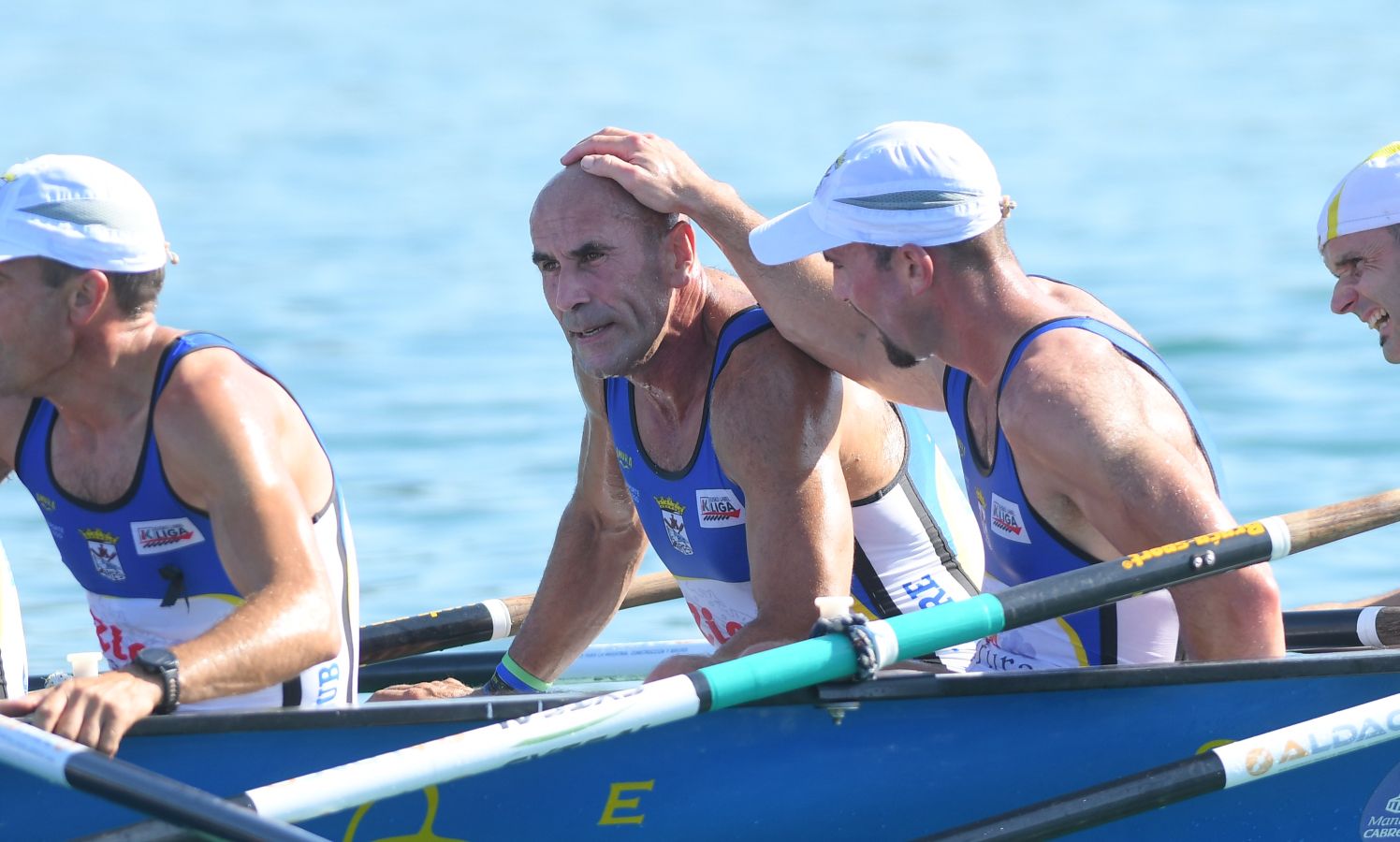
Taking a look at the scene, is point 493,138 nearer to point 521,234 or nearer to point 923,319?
point 521,234

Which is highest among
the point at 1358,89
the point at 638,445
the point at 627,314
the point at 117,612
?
the point at 1358,89

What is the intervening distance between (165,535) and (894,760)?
1.56 m

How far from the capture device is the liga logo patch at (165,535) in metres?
4.11

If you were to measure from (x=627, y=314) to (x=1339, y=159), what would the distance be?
16.1 m

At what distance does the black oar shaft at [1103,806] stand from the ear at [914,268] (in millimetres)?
1097

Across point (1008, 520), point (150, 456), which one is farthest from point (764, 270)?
point (150, 456)

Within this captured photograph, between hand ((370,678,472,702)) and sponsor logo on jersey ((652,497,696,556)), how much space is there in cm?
65

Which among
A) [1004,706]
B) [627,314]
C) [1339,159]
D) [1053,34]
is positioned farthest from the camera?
[1053,34]

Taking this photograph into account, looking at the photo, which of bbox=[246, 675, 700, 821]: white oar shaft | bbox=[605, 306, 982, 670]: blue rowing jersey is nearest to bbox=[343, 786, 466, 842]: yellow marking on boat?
bbox=[246, 675, 700, 821]: white oar shaft

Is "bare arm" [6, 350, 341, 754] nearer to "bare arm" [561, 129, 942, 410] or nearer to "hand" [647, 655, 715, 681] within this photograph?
"hand" [647, 655, 715, 681]

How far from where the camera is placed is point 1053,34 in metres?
25.7

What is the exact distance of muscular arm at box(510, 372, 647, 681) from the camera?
5445mm

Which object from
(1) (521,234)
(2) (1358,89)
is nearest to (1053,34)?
(2) (1358,89)

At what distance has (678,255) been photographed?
4.79 m
